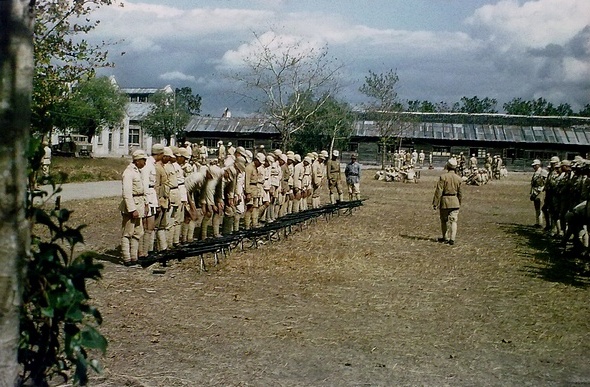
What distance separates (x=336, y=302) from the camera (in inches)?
324

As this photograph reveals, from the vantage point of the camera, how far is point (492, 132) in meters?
56.2

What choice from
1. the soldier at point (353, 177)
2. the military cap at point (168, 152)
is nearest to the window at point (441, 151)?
the soldier at point (353, 177)

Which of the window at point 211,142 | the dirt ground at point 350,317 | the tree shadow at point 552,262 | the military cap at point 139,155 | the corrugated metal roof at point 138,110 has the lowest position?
the dirt ground at point 350,317

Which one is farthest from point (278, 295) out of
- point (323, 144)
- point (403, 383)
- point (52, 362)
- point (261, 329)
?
point (323, 144)

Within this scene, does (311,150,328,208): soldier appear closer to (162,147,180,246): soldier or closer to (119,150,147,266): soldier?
(162,147,180,246): soldier

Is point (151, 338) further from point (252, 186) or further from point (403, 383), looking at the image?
point (252, 186)

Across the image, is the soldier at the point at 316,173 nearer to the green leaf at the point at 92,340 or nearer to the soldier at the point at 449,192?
the soldier at the point at 449,192

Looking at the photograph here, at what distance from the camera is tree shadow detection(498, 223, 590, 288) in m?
10.3

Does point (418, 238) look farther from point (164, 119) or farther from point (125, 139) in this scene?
point (125, 139)

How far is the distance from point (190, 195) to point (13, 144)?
947 cm

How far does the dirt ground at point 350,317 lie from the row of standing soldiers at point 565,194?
860mm

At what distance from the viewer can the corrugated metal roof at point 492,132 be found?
54781 millimetres

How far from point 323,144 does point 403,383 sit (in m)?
45.2

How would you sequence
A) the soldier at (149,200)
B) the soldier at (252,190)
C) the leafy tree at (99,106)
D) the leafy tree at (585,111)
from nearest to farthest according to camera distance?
the soldier at (149,200)
the soldier at (252,190)
the leafy tree at (99,106)
the leafy tree at (585,111)
